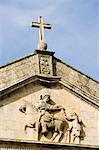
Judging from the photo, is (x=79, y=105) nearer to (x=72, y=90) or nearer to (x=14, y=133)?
(x=72, y=90)

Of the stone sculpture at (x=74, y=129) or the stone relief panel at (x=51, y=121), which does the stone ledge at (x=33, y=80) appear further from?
the stone sculpture at (x=74, y=129)

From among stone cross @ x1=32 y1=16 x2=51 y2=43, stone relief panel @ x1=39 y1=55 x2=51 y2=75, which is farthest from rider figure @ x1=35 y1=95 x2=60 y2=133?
stone cross @ x1=32 y1=16 x2=51 y2=43

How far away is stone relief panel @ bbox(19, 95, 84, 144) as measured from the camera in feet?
72.3

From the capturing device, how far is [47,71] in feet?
74.2

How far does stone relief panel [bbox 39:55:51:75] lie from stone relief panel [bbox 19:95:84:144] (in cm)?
67

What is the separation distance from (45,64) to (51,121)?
1523 mm

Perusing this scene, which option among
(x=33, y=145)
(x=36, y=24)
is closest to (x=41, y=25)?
(x=36, y=24)

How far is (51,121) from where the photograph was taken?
72.8 ft

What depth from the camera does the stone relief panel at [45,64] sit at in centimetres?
2259

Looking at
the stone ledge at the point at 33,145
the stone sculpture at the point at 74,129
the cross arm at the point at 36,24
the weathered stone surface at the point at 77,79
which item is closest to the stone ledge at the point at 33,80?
the weathered stone surface at the point at 77,79

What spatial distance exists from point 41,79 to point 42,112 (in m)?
0.90

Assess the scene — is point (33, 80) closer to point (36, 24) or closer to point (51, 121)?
point (51, 121)

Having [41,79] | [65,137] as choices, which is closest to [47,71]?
[41,79]

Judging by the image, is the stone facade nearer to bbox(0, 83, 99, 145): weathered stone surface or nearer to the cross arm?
bbox(0, 83, 99, 145): weathered stone surface
